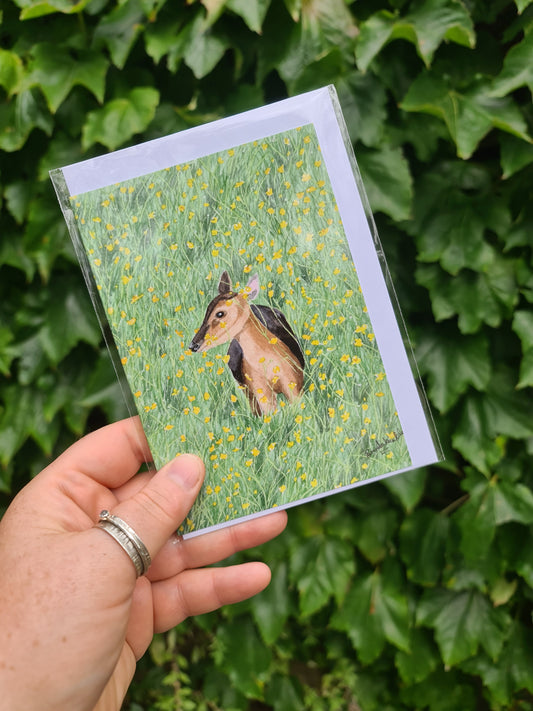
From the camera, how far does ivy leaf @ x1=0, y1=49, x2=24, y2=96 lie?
0.88 m

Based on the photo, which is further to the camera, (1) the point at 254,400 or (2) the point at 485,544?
(2) the point at 485,544

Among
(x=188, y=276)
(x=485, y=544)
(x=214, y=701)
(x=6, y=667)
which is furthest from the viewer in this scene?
(x=214, y=701)

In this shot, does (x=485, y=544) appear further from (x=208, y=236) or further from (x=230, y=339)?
(x=208, y=236)

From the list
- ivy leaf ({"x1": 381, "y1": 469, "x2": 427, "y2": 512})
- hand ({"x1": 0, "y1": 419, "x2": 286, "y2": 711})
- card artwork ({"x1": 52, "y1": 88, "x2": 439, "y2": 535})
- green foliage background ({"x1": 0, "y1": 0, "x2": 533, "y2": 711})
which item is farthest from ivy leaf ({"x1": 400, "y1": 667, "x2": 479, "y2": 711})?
card artwork ({"x1": 52, "y1": 88, "x2": 439, "y2": 535})

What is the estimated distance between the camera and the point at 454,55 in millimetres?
889

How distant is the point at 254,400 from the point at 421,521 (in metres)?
0.52

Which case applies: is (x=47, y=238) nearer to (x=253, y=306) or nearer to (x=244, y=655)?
(x=253, y=306)

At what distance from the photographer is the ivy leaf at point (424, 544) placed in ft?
3.56

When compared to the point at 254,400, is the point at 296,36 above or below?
above

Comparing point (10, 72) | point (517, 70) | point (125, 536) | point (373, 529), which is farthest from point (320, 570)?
point (10, 72)

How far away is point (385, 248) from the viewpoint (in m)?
0.97

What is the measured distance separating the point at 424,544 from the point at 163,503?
610mm

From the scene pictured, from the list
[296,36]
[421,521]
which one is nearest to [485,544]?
[421,521]

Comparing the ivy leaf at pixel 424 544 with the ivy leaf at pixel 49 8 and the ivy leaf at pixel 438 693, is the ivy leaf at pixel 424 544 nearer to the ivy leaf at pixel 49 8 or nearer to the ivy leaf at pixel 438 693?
the ivy leaf at pixel 438 693
